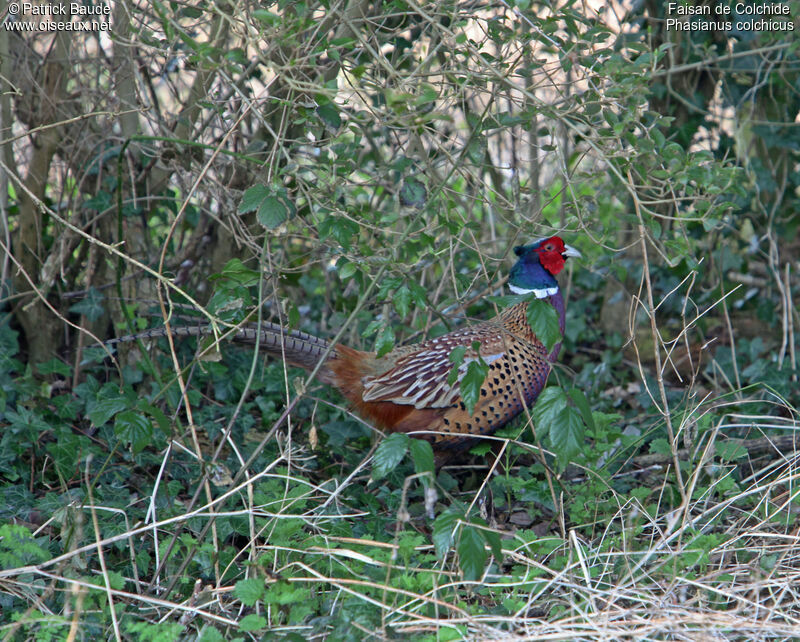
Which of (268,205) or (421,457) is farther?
(268,205)

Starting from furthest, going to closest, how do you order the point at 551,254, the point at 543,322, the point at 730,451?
the point at 551,254, the point at 730,451, the point at 543,322

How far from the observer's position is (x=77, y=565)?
2.39 meters

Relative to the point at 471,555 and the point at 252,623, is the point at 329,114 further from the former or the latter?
the point at 252,623

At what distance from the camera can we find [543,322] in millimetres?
2305

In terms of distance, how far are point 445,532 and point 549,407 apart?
44cm

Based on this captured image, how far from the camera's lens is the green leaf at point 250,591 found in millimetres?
2238

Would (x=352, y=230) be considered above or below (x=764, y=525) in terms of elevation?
above

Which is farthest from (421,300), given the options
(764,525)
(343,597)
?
(764,525)

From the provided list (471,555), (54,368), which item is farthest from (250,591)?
(54,368)

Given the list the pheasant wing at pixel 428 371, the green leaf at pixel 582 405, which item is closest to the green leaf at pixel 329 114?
the pheasant wing at pixel 428 371

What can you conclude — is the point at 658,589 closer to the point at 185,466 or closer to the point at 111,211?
the point at 185,466

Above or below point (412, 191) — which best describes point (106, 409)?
below

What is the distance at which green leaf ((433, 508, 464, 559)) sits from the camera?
212 cm

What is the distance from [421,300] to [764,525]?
140 centimetres
